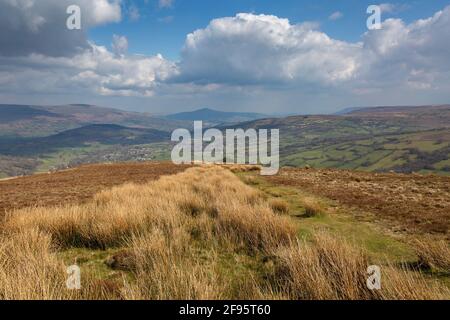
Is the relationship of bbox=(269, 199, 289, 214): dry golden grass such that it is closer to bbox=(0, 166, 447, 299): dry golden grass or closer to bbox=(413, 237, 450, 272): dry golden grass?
bbox=(0, 166, 447, 299): dry golden grass

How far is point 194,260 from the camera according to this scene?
7562 mm

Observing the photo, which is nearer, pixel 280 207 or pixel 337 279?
pixel 337 279

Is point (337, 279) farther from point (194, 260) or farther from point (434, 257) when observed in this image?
point (434, 257)

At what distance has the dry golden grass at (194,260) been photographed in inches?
210

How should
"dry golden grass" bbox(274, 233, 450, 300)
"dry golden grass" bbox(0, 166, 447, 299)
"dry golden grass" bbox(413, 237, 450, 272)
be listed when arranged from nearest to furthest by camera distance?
"dry golden grass" bbox(274, 233, 450, 300), "dry golden grass" bbox(0, 166, 447, 299), "dry golden grass" bbox(413, 237, 450, 272)

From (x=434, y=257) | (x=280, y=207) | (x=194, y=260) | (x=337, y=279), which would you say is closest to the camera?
(x=337, y=279)

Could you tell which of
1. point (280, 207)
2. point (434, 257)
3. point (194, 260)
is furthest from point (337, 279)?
point (280, 207)

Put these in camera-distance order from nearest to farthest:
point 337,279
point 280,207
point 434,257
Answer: point 337,279 → point 434,257 → point 280,207

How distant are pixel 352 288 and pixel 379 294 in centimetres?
40

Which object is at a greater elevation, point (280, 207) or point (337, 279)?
point (337, 279)

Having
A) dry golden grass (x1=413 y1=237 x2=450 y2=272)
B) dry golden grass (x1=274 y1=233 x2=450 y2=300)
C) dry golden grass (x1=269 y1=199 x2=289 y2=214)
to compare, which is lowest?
dry golden grass (x1=269 y1=199 x2=289 y2=214)

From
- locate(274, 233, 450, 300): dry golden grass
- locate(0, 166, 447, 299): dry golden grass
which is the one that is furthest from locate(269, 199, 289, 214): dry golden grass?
locate(274, 233, 450, 300): dry golden grass

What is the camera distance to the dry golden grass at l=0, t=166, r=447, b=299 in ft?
17.5
